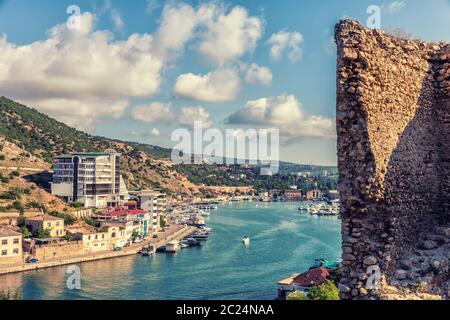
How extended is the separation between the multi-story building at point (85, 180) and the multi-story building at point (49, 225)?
8.39m

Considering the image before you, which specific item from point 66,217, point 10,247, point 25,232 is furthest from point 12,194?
point 10,247

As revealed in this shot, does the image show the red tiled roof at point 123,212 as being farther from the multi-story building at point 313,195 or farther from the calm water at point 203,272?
the multi-story building at point 313,195

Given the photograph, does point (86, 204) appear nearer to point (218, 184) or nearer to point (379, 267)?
point (379, 267)

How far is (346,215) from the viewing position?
3688 mm

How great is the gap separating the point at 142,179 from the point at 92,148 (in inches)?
287

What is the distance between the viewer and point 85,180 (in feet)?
134

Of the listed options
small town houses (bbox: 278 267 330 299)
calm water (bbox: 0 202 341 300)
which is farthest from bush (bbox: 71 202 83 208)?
small town houses (bbox: 278 267 330 299)

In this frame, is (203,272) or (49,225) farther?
(49,225)

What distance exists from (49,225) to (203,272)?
10.9 meters

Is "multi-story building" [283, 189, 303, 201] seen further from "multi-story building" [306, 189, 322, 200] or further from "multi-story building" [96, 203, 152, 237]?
"multi-story building" [96, 203, 152, 237]

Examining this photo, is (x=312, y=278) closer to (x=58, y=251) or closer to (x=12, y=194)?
(x=58, y=251)

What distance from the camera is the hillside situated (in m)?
53.1

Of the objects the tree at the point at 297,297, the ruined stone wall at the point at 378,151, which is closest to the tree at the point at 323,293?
the tree at the point at 297,297
